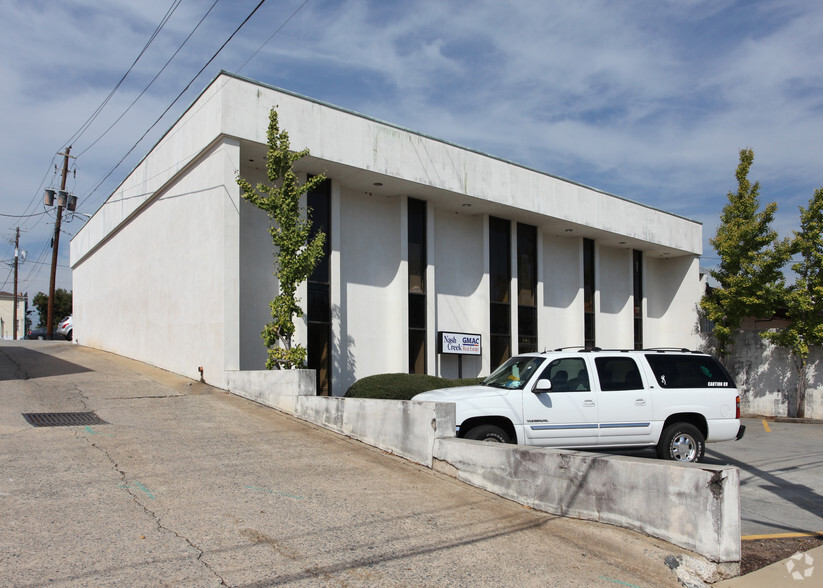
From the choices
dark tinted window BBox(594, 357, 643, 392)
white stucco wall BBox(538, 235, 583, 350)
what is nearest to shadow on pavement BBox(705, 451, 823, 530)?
dark tinted window BBox(594, 357, 643, 392)

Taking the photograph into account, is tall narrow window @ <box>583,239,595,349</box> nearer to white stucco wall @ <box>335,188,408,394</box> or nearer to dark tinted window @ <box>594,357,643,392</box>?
white stucco wall @ <box>335,188,408,394</box>

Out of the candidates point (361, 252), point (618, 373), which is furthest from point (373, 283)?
point (618, 373)

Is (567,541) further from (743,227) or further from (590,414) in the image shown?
(743,227)

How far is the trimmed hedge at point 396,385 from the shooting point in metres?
16.1

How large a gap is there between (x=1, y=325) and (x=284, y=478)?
76.6m

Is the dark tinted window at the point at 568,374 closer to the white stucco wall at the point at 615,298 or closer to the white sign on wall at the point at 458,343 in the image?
the white sign on wall at the point at 458,343

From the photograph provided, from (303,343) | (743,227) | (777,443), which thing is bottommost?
(777,443)

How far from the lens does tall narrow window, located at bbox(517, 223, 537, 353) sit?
23.9m

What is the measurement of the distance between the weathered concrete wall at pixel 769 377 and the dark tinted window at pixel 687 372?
610 inches

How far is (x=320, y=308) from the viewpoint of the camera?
18234mm

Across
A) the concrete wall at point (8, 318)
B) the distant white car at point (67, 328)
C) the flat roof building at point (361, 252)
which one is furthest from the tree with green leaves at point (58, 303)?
the flat roof building at point (361, 252)

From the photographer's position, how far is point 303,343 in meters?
17.3

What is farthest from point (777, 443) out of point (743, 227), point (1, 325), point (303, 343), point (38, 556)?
point (1, 325)

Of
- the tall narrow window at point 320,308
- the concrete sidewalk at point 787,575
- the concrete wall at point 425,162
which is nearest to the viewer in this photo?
the concrete sidewalk at point 787,575
